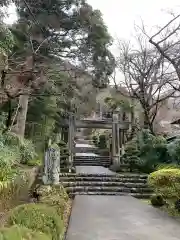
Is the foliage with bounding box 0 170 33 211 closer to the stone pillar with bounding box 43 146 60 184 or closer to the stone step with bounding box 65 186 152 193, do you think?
the stone pillar with bounding box 43 146 60 184

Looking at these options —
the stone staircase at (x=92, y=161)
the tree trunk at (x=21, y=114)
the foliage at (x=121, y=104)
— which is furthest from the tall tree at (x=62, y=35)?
the stone staircase at (x=92, y=161)

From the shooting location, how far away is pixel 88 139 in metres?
41.2

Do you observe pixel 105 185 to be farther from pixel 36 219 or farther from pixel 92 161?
pixel 92 161

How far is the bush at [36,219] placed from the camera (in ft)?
13.1

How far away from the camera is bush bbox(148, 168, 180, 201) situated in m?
8.77

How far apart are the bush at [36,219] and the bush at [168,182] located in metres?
5.07

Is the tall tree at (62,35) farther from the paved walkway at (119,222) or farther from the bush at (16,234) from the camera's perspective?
the bush at (16,234)

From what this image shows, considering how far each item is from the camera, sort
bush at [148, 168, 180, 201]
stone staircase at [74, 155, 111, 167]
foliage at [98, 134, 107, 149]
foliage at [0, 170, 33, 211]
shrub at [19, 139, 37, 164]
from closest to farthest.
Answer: foliage at [0, 170, 33, 211], bush at [148, 168, 180, 201], shrub at [19, 139, 37, 164], stone staircase at [74, 155, 111, 167], foliage at [98, 134, 107, 149]

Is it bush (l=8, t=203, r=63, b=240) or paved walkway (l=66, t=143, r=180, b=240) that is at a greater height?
bush (l=8, t=203, r=63, b=240)

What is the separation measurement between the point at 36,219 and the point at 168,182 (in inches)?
225

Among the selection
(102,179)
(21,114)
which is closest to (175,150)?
(102,179)

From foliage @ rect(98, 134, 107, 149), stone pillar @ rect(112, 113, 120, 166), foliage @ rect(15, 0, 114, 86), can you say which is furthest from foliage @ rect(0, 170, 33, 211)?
foliage @ rect(98, 134, 107, 149)

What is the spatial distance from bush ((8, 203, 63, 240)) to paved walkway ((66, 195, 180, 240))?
1.61m

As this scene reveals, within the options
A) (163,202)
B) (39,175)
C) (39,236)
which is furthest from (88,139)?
(39,236)
